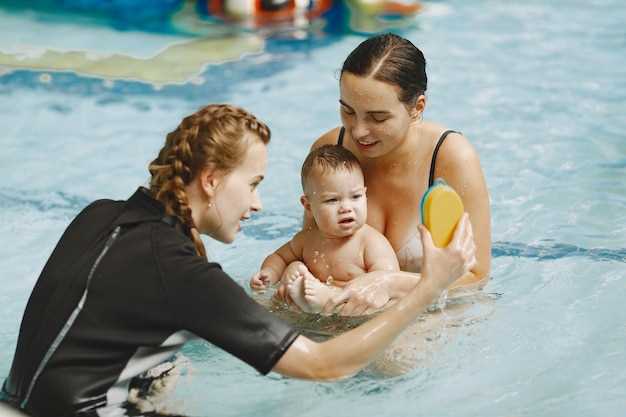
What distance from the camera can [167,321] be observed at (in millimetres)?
3055

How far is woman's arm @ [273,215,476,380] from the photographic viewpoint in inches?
123

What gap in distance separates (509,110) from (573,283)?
2942mm

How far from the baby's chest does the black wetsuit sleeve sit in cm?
139

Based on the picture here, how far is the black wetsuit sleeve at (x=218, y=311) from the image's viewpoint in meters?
3.01

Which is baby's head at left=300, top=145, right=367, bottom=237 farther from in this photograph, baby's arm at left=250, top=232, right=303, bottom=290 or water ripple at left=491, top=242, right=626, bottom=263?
water ripple at left=491, top=242, right=626, bottom=263

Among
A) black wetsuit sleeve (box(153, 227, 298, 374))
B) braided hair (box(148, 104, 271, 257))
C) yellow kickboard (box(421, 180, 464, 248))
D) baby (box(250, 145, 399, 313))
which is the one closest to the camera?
black wetsuit sleeve (box(153, 227, 298, 374))

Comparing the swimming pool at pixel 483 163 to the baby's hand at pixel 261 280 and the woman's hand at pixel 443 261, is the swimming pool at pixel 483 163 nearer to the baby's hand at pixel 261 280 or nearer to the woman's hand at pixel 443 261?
the baby's hand at pixel 261 280

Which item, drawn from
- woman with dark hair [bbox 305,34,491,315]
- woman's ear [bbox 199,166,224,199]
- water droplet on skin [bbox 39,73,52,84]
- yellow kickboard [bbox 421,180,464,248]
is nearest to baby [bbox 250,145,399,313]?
woman with dark hair [bbox 305,34,491,315]

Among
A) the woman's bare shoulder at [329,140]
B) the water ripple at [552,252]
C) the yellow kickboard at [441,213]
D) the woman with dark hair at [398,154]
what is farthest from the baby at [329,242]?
the water ripple at [552,252]

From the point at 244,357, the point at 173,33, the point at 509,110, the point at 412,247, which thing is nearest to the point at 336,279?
the point at 412,247

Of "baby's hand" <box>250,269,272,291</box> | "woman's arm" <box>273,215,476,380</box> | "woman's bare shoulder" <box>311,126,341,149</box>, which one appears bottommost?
"baby's hand" <box>250,269,272,291</box>

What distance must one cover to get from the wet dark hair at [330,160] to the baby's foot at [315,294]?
0.49m

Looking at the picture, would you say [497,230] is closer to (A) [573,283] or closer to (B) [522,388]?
(A) [573,283]

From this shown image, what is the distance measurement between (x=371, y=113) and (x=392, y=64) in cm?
22
